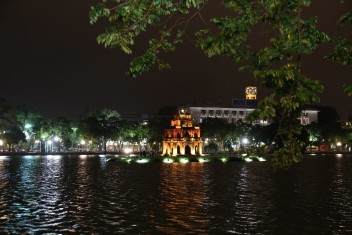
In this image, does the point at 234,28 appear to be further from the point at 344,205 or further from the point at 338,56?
the point at 344,205

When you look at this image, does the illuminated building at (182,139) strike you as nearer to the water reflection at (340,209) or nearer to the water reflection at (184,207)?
the water reflection at (184,207)

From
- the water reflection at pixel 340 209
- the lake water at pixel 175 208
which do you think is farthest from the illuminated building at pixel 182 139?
the water reflection at pixel 340 209

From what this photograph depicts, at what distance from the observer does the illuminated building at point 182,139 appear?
109m

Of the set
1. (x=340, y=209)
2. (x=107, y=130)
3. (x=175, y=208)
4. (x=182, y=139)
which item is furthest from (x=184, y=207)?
(x=107, y=130)

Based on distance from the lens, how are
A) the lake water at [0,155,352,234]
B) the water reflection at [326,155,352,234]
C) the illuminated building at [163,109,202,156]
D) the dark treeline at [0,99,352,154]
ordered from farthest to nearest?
the dark treeline at [0,99,352,154] < the illuminated building at [163,109,202,156] < the water reflection at [326,155,352,234] < the lake water at [0,155,352,234]

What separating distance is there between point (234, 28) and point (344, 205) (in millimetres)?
22044

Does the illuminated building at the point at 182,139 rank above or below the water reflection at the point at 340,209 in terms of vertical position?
above

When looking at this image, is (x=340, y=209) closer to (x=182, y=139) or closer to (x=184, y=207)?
(x=184, y=207)

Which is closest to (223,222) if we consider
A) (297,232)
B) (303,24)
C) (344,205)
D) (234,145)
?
(297,232)

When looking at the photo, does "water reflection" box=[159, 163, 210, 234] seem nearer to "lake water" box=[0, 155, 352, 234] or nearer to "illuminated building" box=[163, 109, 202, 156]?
"lake water" box=[0, 155, 352, 234]

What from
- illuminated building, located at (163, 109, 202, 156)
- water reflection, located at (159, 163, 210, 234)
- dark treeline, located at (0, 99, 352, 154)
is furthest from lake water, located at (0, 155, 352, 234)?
dark treeline, located at (0, 99, 352, 154)

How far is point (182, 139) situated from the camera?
109125 millimetres

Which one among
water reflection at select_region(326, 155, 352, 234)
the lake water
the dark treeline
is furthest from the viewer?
the dark treeline

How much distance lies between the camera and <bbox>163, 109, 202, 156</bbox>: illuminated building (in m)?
109
